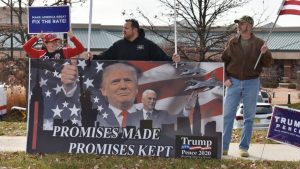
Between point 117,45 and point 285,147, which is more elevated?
point 117,45

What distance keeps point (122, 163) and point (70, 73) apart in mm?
1389

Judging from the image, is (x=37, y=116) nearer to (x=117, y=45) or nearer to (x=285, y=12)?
(x=117, y=45)

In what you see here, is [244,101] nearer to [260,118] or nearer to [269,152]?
[269,152]

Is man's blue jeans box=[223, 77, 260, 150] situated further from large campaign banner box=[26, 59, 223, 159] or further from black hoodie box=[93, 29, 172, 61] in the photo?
black hoodie box=[93, 29, 172, 61]

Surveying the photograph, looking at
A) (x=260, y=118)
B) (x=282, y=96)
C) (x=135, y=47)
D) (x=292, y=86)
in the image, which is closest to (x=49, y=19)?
(x=135, y=47)

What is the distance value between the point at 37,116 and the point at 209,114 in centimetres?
229

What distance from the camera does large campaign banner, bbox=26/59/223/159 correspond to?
6891 millimetres

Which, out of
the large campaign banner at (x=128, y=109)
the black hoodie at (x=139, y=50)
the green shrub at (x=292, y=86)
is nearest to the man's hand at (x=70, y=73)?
the large campaign banner at (x=128, y=109)

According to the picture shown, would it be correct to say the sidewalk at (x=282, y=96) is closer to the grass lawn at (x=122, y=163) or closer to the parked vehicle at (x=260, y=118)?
the parked vehicle at (x=260, y=118)

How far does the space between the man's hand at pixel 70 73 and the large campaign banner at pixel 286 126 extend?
2.63m

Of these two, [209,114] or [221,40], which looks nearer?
[209,114]

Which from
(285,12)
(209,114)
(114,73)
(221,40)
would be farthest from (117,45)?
(221,40)

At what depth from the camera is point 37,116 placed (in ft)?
23.4

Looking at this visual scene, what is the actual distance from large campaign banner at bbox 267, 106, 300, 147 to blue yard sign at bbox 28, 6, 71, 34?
3190 mm
